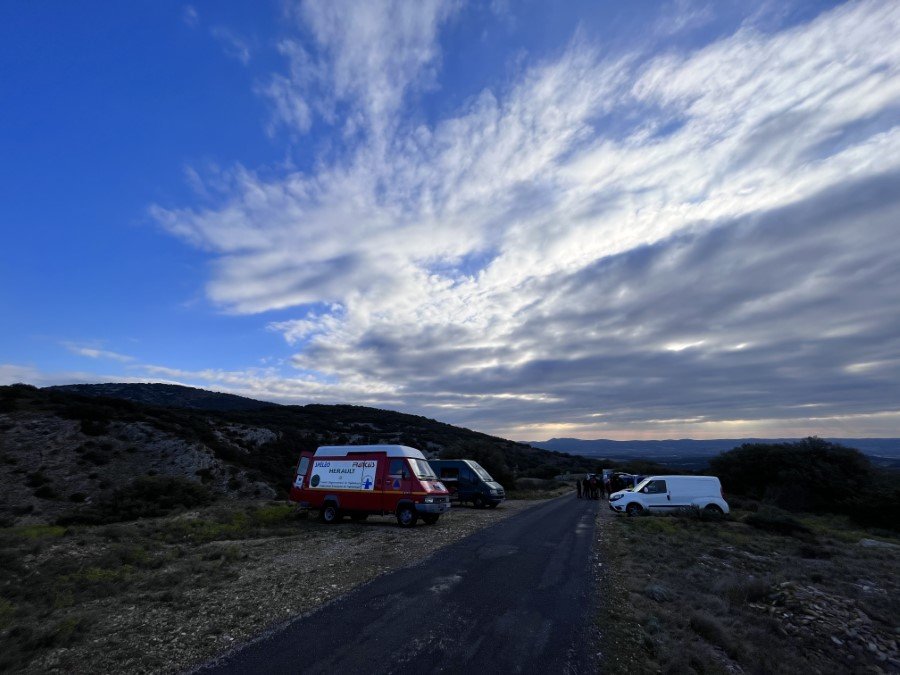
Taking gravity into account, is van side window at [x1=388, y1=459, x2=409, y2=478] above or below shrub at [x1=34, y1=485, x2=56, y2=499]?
above

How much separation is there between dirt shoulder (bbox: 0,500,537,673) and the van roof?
250cm

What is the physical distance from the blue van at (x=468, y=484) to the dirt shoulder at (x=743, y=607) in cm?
976

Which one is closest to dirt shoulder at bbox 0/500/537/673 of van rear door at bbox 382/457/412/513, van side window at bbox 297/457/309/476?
van rear door at bbox 382/457/412/513

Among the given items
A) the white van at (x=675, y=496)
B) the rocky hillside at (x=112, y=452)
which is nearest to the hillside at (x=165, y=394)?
the rocky hillside at (x=112, y=452)

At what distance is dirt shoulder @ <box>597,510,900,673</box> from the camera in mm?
5754

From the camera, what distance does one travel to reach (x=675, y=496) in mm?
19922

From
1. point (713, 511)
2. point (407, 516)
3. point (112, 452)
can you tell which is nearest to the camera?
point (407, 516)

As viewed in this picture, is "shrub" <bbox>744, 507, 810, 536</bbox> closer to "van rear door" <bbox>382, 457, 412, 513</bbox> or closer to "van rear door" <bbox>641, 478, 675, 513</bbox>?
"van rear door" <bbox>641, 478, 675, 513</bbox>

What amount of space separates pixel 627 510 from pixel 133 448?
28.5 metres

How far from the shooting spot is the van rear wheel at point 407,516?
15445 mm

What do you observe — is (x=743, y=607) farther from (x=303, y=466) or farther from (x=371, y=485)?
(x=303, y=466)

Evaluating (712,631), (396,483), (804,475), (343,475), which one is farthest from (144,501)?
(804,475)

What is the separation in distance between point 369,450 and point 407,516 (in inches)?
105

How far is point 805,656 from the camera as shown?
637 centimetres
